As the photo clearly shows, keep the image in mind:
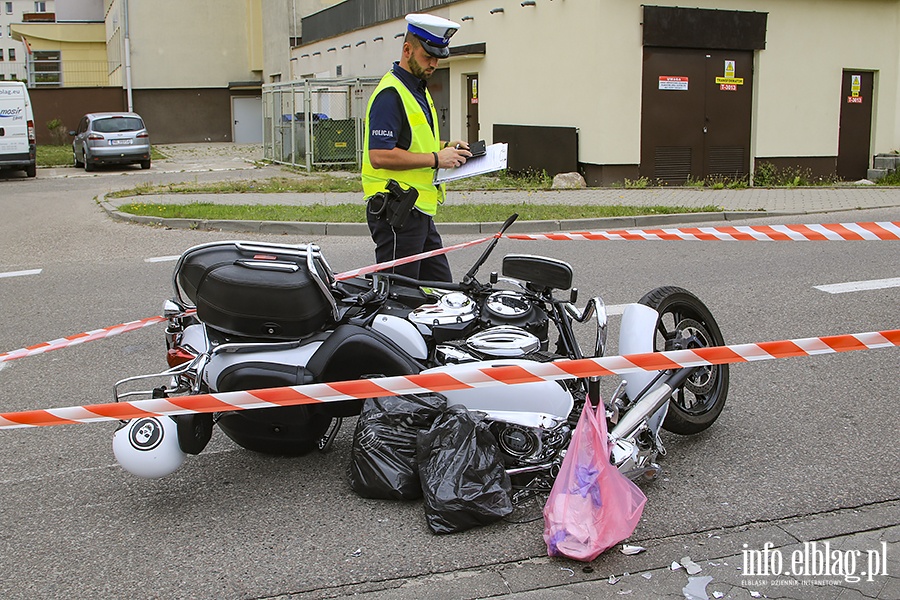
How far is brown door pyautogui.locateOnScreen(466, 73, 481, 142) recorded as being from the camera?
22.5 m

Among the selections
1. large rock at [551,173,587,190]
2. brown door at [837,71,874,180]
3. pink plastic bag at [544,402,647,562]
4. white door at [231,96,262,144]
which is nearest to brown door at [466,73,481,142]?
large rock at [551,173,587,190]

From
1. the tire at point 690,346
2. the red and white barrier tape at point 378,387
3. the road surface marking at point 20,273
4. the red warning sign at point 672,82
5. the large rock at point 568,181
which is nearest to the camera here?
the red and white barrier tape at point 378,387

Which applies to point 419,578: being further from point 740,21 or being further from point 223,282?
point 740,21

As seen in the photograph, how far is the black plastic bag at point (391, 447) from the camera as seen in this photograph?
13.3ft


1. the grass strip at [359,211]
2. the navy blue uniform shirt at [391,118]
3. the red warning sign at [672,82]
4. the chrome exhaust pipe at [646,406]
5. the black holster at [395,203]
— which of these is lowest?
the chrome exhaust pipe at [646,406]

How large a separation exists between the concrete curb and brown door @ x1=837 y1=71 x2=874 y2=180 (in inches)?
290

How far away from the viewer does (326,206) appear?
1463 centimetres

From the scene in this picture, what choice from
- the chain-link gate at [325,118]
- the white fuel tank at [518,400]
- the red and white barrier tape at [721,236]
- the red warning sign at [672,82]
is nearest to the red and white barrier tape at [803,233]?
the red and white barrier tape at [721,236]

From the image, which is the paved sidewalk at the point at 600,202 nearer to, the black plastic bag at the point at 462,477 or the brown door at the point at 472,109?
the brown door at the point at 472,109

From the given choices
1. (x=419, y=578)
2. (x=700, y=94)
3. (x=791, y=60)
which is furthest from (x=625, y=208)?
(x=419, y=578)

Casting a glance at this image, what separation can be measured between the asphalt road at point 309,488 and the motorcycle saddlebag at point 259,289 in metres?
0.74

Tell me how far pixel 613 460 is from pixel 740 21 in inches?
660

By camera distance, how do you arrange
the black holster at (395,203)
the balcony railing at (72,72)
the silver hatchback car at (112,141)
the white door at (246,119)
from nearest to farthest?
the black holster at (395,203) → the silver hatchback car at (112,141) → the white door at (246,119) → the balcony railing at (72,72)

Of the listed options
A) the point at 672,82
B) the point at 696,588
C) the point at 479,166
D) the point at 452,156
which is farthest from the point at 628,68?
the point at 696,588
